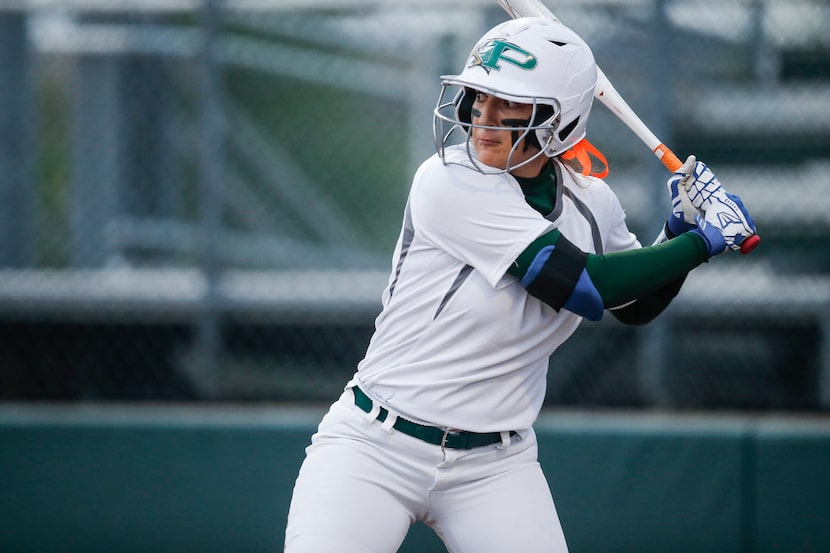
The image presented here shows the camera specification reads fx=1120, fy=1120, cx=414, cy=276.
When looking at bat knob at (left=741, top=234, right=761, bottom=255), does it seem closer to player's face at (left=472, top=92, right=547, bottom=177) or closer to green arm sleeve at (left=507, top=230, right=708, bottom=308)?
green arm sleeve at (left=507, top=230, right=708, bottom=308)

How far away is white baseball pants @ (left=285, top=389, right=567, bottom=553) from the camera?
2516mm

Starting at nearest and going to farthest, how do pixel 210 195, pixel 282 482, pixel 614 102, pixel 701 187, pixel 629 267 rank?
pixel 629 267
pixel 701 187
pixel 614 102
pixel 282 482
pixel 210 195

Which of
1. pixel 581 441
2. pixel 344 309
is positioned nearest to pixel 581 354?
pixel 581 441

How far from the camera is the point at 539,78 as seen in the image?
8.36 ft

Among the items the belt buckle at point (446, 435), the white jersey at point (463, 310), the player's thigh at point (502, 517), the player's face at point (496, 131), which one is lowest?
the player's thigh at point (502, 517)

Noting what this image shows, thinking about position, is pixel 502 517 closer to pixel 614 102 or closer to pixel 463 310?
pixel 463 310

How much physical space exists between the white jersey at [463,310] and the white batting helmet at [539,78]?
132mm

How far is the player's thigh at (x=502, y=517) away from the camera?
8.40ft

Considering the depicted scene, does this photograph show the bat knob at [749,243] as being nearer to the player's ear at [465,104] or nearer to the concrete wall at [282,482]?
the player's ear at [465,104]

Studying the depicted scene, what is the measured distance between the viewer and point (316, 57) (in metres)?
5.04

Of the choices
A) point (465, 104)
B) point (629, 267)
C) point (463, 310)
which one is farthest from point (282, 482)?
point (629, 267)

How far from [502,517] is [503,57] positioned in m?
1.05

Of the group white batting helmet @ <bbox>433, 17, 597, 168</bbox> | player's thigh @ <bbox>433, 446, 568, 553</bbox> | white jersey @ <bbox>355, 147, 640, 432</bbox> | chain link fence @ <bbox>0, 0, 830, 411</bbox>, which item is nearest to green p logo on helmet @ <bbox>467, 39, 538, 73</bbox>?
white batting helmet @ <bbox>433, 17, 597, 168</bbox>

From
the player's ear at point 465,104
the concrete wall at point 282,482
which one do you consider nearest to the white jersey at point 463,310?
the player's ear at point 465,104
